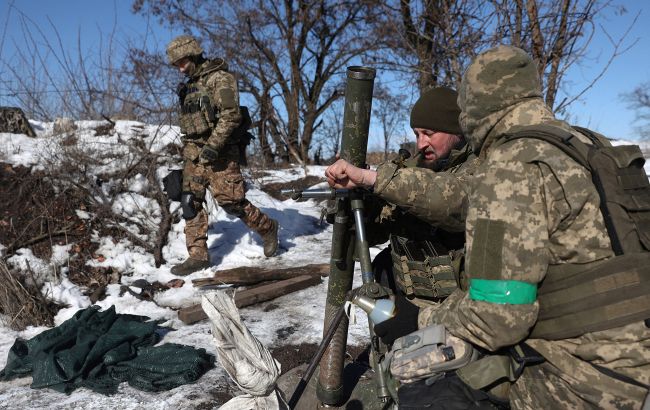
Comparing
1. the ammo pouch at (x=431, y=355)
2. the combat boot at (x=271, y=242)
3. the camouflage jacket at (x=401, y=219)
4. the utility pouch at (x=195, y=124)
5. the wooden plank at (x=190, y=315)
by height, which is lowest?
the wooden plank at (x=190, y=315)

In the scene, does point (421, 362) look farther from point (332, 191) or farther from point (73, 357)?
point (73, 357)

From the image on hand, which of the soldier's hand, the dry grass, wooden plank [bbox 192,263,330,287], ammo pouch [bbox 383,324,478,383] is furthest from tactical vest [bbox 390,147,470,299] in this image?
the dry grass

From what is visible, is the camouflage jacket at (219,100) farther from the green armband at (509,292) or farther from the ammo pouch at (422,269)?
the green armband at (509,292)

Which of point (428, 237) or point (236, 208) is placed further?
point (236, 208)

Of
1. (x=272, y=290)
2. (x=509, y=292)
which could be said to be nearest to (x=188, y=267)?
(x=272, y=290)

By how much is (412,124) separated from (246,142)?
11.2ft

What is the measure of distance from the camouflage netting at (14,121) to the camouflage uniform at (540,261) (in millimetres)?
8248

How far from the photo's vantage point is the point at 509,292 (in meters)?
1.50

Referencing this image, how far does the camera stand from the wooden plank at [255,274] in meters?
5.23

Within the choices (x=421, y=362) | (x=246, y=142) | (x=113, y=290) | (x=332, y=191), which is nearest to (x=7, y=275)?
(x=113, y=290)

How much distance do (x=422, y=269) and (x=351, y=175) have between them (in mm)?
661

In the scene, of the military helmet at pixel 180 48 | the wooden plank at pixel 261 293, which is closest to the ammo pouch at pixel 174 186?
the military helmet at pixel 180 48

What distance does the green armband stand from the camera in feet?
4.91

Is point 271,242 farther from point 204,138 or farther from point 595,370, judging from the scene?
point 595,370
